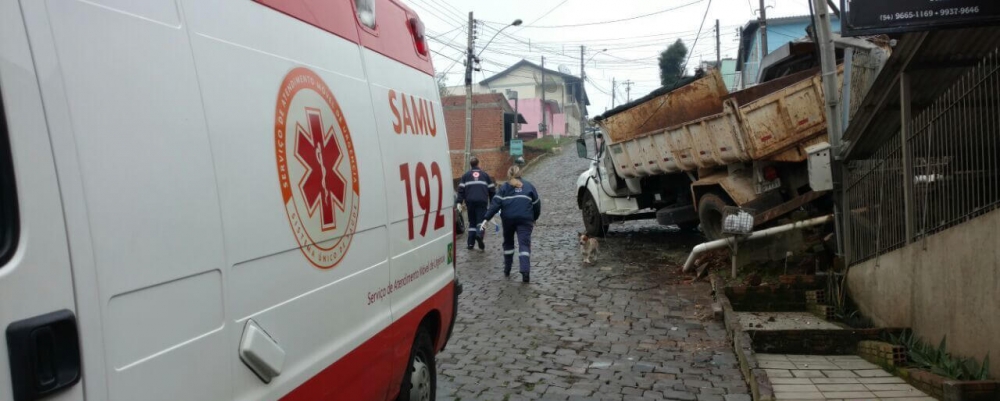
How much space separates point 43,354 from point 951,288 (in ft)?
18.1

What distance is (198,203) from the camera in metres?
2.10

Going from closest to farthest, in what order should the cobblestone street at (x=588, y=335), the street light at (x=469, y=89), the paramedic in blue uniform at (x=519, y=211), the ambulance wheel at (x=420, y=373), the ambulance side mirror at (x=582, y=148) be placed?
the ambulance wheel at (x=420, y=373) < the cobblestone street at (x=588, y=335) < the paramedic in blue uniform at (x=519, y=211) < the ambulance side mirror at (x=582, y=148) < the street light at (x=469, y=89)

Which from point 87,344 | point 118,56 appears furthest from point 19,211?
point 118,56

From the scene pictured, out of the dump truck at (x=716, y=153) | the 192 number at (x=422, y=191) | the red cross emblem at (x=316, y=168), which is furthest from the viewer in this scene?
the dump truck at (x=716, y=153)

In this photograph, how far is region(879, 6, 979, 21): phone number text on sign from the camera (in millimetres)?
4617

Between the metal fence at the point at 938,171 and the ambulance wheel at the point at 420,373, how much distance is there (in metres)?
3.67

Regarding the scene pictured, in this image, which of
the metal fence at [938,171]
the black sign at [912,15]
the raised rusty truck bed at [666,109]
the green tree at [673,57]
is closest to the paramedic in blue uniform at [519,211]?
the raised rusty truck bed at [666,109]

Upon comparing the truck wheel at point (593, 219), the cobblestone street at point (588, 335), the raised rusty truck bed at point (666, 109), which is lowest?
the cobblestone street at point (588, 335)

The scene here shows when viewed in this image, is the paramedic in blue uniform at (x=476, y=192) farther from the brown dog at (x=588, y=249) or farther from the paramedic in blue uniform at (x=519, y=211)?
the paramedic in blue uniform at (x=519, y=211)

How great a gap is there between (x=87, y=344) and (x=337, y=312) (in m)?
1.36

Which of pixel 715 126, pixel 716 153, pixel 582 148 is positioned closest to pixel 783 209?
pixel 716 153

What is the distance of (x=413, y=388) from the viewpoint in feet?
14.0

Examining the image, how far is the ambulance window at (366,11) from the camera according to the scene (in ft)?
12.2

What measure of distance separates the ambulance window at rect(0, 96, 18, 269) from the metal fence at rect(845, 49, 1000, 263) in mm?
5145
